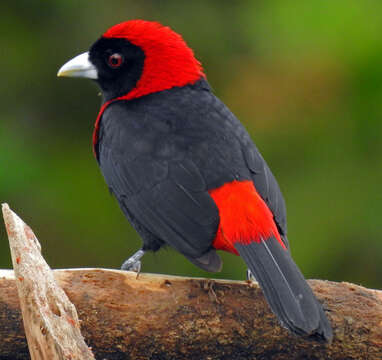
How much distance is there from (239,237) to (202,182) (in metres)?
0.37

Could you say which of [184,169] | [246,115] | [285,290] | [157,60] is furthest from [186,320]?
[246,115]

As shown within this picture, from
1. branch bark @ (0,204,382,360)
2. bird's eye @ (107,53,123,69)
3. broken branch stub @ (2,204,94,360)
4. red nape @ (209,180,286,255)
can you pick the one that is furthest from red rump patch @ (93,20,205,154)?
broken branch stub @ (2,204,94,360)

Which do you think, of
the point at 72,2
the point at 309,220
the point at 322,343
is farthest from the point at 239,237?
the point at 72,2

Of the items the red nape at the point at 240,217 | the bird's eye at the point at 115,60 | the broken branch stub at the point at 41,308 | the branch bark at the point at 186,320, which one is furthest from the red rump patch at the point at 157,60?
the broken branch stub at the point at 41,308

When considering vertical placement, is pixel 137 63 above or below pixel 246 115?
above

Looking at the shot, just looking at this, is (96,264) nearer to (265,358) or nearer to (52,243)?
(52,243)

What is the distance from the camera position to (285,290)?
10.9 ft

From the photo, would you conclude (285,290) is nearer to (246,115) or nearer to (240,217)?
(240,217)

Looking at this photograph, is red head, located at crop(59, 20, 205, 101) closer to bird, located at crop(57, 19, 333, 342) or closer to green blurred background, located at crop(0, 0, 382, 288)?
bird, located at crop(57, 19, 333, 342)

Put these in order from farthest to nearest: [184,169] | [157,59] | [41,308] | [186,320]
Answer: [157,59]
[184,169]
[186,320]
[41,308]

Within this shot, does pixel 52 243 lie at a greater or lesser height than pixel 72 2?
lesser

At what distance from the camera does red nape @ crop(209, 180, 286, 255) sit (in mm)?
3576

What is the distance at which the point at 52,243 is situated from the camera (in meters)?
5.76

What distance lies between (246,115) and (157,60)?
59.7 inches
